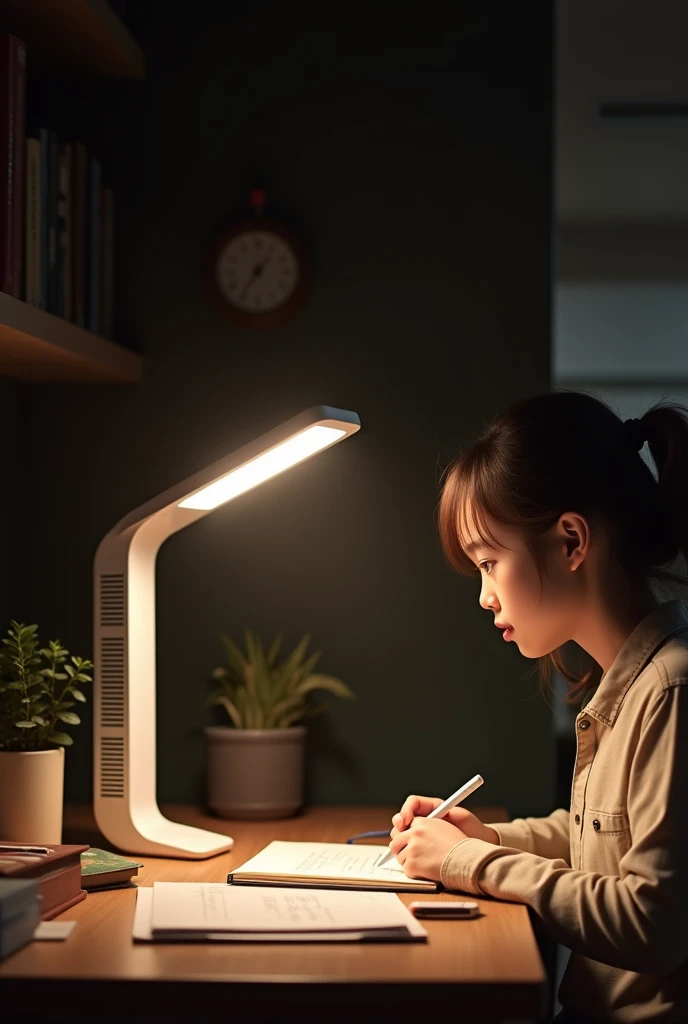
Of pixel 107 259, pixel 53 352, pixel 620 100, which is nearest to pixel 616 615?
pixel 53 352

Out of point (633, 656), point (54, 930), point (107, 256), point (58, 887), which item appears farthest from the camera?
point (107, 256)

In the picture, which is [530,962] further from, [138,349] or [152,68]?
[152,68]

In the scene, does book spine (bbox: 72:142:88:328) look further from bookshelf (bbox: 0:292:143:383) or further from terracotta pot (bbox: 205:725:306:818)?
terracotta pot (bbox: 205:725:306:818)

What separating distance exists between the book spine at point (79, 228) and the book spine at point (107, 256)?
3.7 inches

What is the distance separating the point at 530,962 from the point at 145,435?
1201 millimetres

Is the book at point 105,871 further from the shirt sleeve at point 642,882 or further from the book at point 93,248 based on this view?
the book at point 93,248

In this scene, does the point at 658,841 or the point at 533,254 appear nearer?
the point at 658,841

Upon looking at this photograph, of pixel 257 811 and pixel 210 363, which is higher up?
pixel 210 363

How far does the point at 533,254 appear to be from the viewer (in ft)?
6.26

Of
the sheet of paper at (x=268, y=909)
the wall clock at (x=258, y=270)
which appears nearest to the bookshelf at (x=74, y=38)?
the wall clock at (x=258, y=270)

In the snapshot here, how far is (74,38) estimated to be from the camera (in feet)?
5.75

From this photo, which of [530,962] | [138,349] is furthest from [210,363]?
[530,962]

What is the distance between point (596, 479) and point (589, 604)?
0.15 m

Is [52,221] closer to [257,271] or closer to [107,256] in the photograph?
[107,256]
